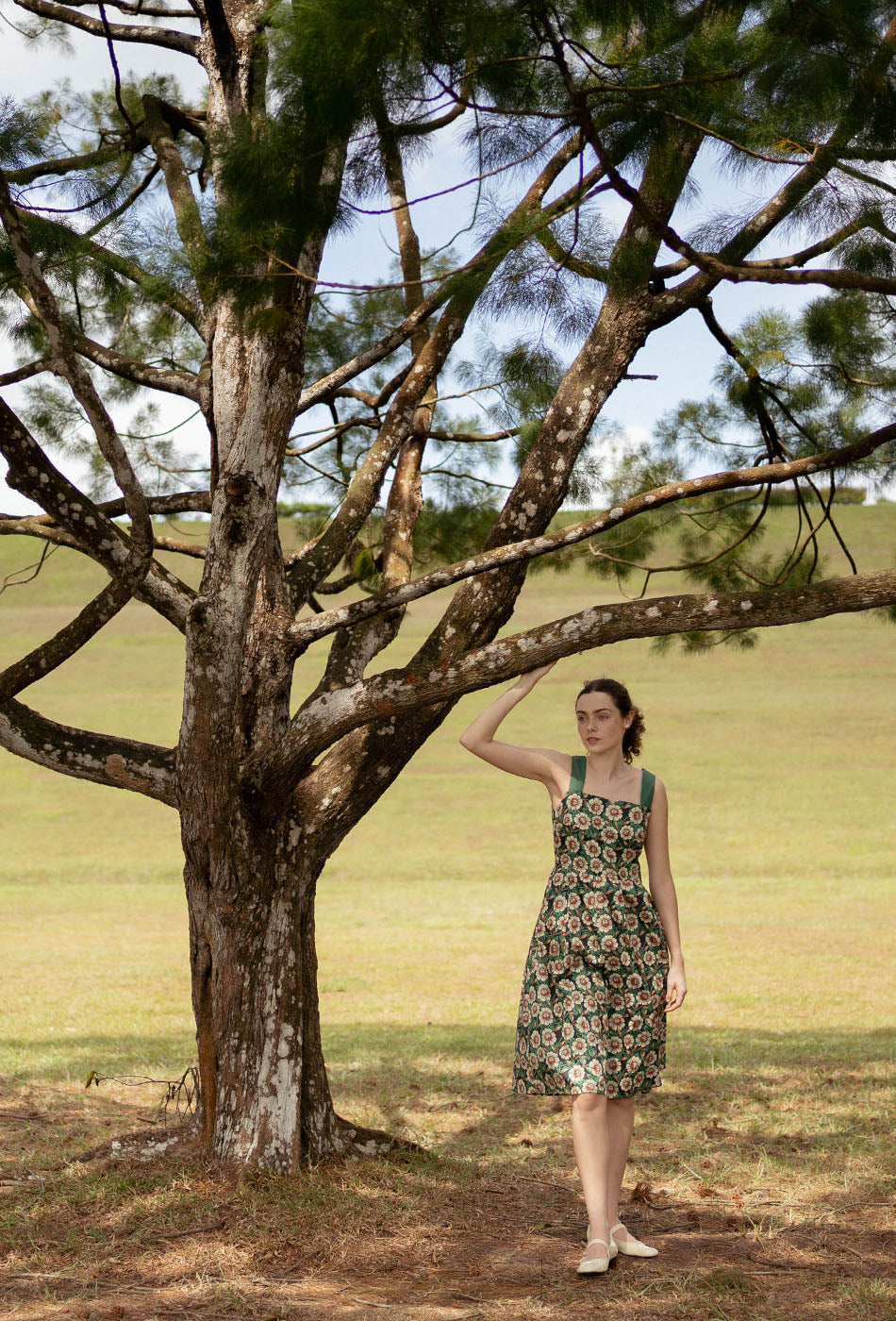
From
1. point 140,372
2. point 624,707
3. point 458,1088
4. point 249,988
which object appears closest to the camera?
point 624,707

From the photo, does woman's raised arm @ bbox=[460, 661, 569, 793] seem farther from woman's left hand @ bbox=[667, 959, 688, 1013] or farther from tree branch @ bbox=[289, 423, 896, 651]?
woman's left hand @ bbox=[667, 959, 688, 1013]

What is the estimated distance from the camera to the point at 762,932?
12844 millimetres

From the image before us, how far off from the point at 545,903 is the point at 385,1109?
8.41ft

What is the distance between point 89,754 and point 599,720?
1.81 m

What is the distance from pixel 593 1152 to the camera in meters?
3.54

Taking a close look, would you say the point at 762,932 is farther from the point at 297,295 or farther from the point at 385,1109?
the point at 297,295

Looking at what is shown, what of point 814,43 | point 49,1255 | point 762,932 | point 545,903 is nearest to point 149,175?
point 814,43

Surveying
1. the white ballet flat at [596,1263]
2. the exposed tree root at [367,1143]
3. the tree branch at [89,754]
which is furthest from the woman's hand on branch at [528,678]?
the exposed tree root at [367,1143]

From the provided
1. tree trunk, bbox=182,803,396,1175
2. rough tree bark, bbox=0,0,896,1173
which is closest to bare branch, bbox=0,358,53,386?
rough tree bark, bbox=0,0,896,1173

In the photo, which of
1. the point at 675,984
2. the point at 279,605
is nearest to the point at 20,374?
the point at 279,605

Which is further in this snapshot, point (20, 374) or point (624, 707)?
point (20, 374)

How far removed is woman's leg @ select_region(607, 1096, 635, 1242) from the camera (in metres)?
3.72

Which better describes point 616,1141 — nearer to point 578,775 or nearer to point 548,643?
point 578,775

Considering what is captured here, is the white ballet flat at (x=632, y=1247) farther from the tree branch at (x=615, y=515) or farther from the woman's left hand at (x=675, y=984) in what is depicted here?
the tree branch at (x=615, y=515)
